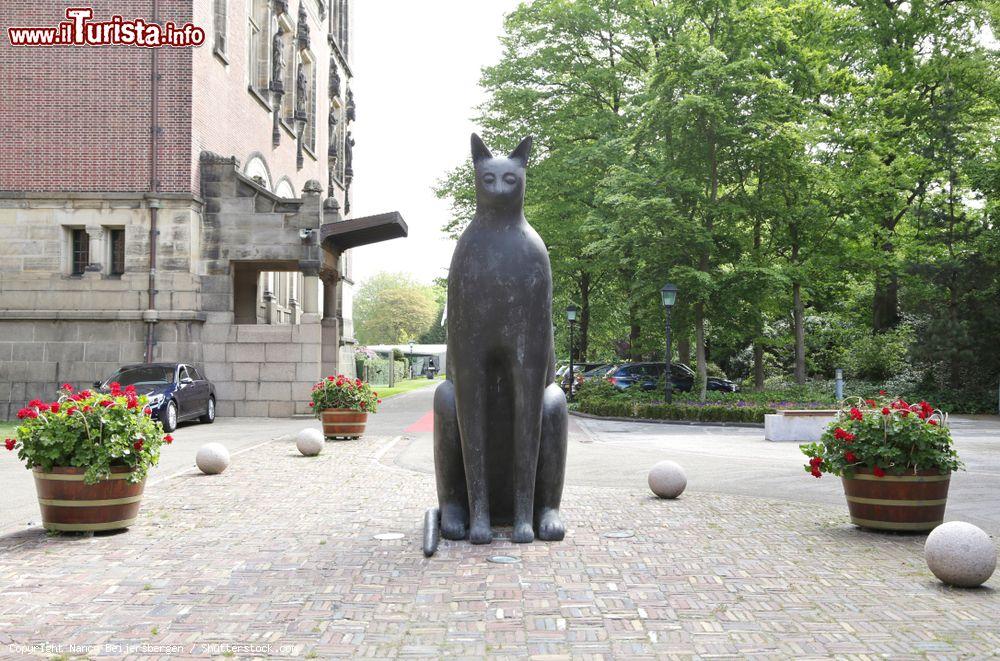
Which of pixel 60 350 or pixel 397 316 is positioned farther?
pixel 397 316

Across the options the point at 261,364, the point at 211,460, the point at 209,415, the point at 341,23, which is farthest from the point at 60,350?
the point at 341,23

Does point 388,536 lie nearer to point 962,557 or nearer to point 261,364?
point 962,557

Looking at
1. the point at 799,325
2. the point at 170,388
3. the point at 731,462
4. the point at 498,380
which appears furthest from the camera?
the point at 799,325

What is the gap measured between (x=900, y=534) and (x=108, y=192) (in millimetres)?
20666

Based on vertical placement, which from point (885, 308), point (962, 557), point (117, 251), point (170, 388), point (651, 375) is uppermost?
point (117, 251)

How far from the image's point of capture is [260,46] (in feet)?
98.9

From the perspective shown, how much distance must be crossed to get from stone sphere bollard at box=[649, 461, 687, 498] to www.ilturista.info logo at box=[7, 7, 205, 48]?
61.4ft

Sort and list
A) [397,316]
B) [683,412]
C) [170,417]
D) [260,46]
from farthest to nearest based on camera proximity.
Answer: [397,316] < [260,46] < [683,412] < [170,417]

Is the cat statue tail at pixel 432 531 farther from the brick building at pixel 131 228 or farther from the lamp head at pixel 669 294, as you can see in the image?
the lamp head at pixel 669 294

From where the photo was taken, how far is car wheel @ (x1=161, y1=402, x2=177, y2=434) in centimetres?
1855

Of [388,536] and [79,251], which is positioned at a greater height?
[79,251]

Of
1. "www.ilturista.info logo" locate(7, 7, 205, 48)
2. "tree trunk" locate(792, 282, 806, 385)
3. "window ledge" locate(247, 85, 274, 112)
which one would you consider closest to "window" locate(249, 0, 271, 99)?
"window ledge" locate(247, 85, 274, 112)

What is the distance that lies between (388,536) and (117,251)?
723 inches

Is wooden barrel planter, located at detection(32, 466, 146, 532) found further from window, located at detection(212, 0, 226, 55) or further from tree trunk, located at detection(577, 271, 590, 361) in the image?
tree trunk, located at detection(577, 271, 590, 361)
